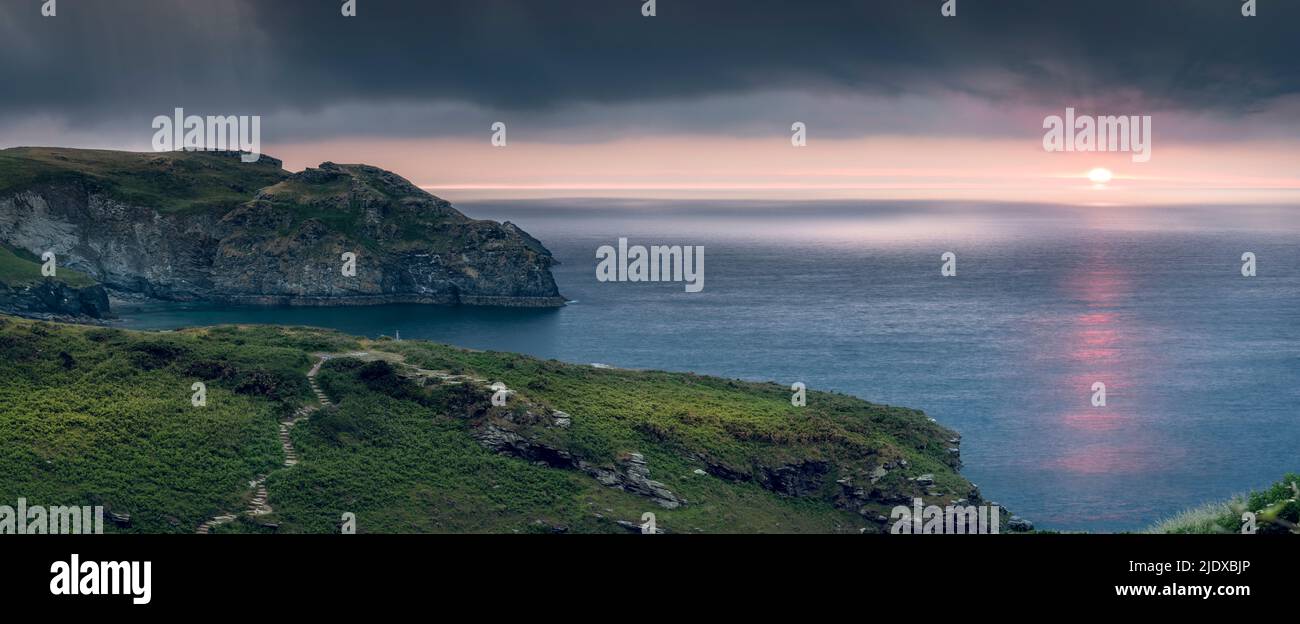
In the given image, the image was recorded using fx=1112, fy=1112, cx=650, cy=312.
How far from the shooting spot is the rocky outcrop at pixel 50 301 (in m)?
185

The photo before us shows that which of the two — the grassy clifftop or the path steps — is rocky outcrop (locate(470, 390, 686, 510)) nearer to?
the grassy clifftop

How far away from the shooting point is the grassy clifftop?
65.6 m

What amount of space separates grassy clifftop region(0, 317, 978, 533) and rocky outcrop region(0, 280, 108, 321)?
11112cm

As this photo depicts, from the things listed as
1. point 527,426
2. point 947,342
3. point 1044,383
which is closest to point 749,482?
point 527,426

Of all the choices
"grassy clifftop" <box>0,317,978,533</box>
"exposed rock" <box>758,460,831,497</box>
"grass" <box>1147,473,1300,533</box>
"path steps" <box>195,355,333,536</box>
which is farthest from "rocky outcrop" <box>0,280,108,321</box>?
"grass" <box>1147,473,1300,533</box>

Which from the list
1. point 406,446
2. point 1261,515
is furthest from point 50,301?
point 1261,515

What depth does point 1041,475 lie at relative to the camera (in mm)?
102062

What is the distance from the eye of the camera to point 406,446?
247ft

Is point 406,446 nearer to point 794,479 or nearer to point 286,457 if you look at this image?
point 286,457

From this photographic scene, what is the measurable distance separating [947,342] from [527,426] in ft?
369

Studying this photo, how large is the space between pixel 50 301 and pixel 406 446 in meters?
145

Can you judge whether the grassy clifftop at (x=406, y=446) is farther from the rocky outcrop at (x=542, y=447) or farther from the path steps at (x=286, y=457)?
the path steps at (x=286, y=457)

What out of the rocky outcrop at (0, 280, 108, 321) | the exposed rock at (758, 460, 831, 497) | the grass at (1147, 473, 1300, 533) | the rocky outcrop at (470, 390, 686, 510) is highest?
the rocky outcrop at (0, 280, 108, 321)
